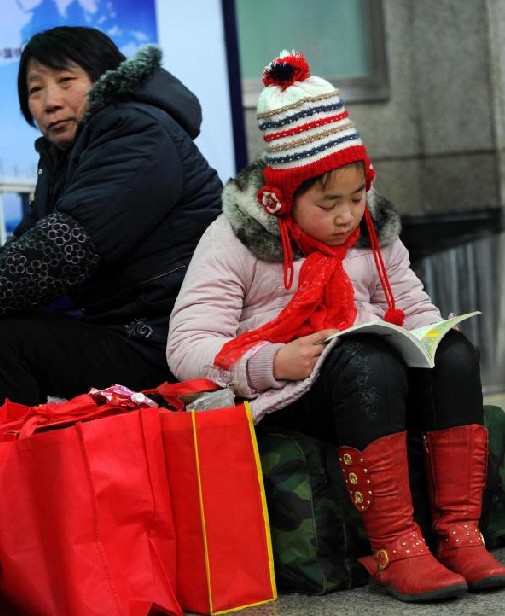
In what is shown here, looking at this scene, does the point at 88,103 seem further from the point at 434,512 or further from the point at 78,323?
the point at 434,512

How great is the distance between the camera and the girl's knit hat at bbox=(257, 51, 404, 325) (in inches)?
90.0

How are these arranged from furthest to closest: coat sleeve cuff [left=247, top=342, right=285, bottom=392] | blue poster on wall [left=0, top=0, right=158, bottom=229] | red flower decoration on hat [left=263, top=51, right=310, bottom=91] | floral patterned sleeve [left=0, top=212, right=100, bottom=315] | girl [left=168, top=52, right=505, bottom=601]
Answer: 1. blue poster on wall [left=0, top=0, right=158, bottom=229]
2. floral patterned sleeve [left=0, top=212, right=100, bottom=315]
3. red flower decoration on hat [left=263, top=51, right=310, bottom=91]
4. coat sleeve cuff [left=247, top=342, right=285, bottom=392]
5. girl [left=168, top=52, right=505, bottom=601]

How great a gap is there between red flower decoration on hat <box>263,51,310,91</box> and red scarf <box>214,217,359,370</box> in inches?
10.8

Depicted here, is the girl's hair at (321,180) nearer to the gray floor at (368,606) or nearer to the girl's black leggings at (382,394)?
the girl's black leggings at (382,394)

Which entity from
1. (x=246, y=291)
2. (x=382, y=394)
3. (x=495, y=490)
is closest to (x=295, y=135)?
(x=246, y=291)

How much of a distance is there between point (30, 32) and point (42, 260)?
1.03 metres

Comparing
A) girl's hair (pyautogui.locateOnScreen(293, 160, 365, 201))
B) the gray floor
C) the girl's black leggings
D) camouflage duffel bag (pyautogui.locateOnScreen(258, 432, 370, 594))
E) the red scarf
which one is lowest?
the gray floor

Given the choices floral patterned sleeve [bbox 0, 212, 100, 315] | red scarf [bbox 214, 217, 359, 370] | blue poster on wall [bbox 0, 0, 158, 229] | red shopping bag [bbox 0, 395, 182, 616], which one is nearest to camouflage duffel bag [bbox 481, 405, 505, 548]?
red scarf [bbox 214, 217, 359, 370]

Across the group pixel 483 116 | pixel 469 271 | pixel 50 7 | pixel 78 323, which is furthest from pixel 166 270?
pixel 483 116

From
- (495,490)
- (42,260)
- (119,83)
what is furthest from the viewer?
(119,83)

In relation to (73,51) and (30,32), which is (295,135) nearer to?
(73,51)

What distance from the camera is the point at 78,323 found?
2566mm

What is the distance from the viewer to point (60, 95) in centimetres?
273

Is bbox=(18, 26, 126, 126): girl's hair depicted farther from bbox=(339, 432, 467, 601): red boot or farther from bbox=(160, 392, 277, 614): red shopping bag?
bbox=(339, 432, 467, 601): red boot
